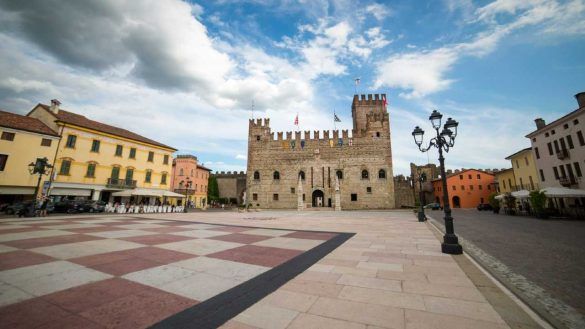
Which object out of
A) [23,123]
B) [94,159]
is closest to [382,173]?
[94,159]

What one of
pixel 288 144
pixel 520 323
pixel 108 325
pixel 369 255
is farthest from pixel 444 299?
pixel 288 144

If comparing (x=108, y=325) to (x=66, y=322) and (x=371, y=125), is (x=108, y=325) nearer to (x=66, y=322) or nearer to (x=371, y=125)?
(x=66, y=322)

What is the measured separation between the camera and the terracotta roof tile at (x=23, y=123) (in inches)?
728

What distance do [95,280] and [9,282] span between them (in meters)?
1.09

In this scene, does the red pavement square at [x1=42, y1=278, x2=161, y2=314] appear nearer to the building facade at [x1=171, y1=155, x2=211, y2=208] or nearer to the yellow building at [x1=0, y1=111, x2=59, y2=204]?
the yellow building at [x1=0, y1=111, x2=59, y2=204]

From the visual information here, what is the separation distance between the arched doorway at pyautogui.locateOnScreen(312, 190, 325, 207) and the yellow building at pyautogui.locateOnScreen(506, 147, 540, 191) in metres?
23.3

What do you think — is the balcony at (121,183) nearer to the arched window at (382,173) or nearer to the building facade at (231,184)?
A: the building facade at (231,184)

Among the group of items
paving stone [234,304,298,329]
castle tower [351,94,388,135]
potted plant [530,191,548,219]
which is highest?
castle tower [351,94,388,135]

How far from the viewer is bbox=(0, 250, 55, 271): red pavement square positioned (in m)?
4.12

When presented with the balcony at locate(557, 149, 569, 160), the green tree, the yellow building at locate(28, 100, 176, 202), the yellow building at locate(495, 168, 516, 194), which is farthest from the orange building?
the yellow building at locate(28, 100, 176, 202)

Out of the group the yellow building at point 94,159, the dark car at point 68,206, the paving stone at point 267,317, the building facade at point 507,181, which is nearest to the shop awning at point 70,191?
the yellow building at point 94,159

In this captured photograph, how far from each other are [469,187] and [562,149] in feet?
81.2

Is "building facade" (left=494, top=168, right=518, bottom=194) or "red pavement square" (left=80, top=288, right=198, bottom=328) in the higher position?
"building facade" (left=494, top=168, right=518, bottom=194)

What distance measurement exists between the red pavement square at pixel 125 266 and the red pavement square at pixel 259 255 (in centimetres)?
130
